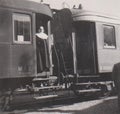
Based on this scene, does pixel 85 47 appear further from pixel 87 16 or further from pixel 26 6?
pixel 26 6

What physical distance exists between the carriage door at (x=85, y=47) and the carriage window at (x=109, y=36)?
0.61 m

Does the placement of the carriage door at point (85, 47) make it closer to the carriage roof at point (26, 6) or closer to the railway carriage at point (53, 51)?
the railway carriage at point (53, 51)

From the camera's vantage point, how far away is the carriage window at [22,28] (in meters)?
10.4

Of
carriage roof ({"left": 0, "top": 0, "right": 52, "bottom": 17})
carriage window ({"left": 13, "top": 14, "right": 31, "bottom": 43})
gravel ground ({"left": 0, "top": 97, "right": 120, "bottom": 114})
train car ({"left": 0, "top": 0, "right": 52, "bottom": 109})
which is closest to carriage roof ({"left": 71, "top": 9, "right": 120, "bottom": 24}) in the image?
carriage roof ({"left": 0, "top": 0, "right": 52, "bottom": 17})

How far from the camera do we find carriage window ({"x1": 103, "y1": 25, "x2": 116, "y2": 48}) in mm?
13461

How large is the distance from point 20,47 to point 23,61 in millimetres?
409

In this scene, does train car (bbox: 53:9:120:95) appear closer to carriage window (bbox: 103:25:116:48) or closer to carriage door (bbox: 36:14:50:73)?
carriage window (bbox: 103:25:116:48)

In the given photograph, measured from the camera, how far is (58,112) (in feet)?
33.4

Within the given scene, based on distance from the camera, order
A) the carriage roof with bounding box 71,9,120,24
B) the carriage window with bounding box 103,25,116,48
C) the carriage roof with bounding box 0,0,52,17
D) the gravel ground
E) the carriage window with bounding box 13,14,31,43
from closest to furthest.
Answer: the gravel ground
the carriage roof with bounding box 0,0,52,17
the carriage window with bounding box 13,14,31,43
the carriage roof with bounding box 71,9,120,24
the carriage window with bounding box 103,25,116,48

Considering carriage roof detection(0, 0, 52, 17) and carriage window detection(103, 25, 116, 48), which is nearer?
carriage roof detection(0, 0, 52, 17)

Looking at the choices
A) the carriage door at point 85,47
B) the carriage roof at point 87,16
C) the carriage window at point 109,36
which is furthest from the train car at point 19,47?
the carriage window at point 109,36

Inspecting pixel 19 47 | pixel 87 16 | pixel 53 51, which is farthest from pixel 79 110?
pixel 87 16

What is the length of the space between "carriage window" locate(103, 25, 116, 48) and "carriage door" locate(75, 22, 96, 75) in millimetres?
613

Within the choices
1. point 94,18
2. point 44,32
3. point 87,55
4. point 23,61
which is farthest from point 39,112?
point 94,18
